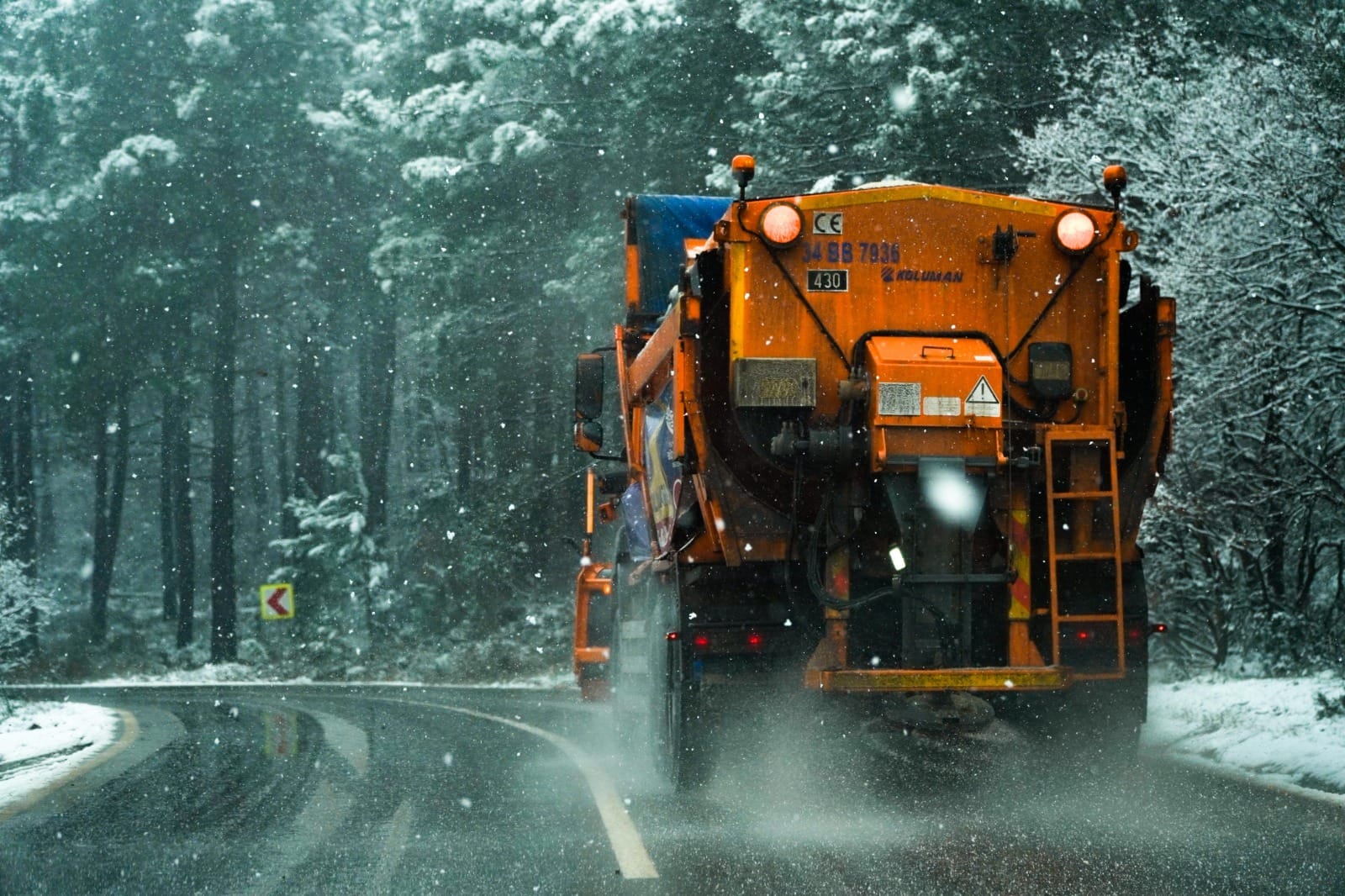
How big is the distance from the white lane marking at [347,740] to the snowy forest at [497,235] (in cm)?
373

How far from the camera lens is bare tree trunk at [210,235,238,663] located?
36250 millimetres

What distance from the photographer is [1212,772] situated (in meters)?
8.77

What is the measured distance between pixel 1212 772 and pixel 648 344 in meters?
4.37

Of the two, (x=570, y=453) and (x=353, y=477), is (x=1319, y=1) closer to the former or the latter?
(x=570, y=453)

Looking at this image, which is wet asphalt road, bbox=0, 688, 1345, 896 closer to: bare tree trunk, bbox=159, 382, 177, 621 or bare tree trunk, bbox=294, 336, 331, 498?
bare tree trunk, bbox=294, 336, 331, 498

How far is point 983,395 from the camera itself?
310 inches

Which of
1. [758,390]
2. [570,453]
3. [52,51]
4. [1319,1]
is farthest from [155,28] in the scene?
[758,390]

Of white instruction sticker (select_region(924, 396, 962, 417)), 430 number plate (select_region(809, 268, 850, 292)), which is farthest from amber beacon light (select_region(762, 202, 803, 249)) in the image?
white instruction sticker (select_region(924, 396, 962, 417))

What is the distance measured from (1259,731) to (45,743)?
9.44 m

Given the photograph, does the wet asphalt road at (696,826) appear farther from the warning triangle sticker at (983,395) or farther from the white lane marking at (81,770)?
the warning triangle sticker at (983,395)

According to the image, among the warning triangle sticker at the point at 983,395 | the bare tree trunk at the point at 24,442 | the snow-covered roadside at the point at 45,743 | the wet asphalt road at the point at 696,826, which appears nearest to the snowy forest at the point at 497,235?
the bare tree trunk at the point at 24,442

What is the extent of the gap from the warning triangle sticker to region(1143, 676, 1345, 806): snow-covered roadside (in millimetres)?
2511

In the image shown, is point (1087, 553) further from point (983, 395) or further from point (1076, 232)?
point (1076, 232)

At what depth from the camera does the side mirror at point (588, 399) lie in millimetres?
12094
